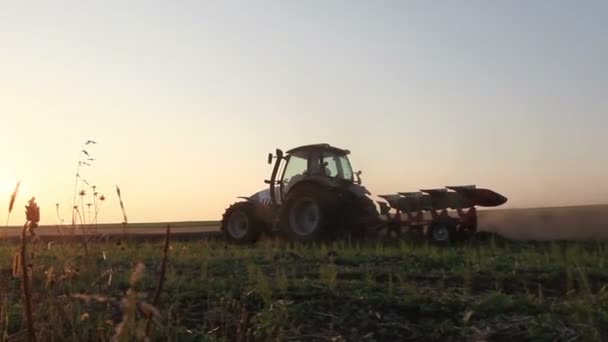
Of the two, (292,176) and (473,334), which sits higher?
(292,176)

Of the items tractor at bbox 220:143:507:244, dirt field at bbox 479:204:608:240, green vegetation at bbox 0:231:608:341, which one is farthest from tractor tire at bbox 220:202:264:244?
green vegetation at bbox 0:231:608:341

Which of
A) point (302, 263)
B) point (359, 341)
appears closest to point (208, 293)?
point (359, 341)

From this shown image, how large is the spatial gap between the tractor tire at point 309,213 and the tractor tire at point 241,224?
3.46ft

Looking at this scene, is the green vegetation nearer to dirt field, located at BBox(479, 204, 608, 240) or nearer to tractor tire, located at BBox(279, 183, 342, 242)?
tractor tire, located at BBox(279, 183, 342, 242)

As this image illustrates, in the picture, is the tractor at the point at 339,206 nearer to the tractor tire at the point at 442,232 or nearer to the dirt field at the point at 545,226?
the tractor tire at the point at 442,232

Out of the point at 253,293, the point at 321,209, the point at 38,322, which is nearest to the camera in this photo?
the point at 38,322

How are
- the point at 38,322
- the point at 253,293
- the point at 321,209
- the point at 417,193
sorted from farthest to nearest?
the point at 417,193 < the point at 321,209 < the point at 253,293 < the point at 38,322

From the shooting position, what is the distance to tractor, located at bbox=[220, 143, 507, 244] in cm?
1455

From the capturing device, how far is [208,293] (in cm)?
510

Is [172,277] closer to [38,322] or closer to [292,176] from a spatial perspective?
[38,322]

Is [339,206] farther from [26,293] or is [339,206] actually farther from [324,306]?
[26,293]

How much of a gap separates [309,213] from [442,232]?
8.35 ft

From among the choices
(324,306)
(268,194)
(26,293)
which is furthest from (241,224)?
(26,293)

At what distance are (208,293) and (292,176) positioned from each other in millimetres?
10168
